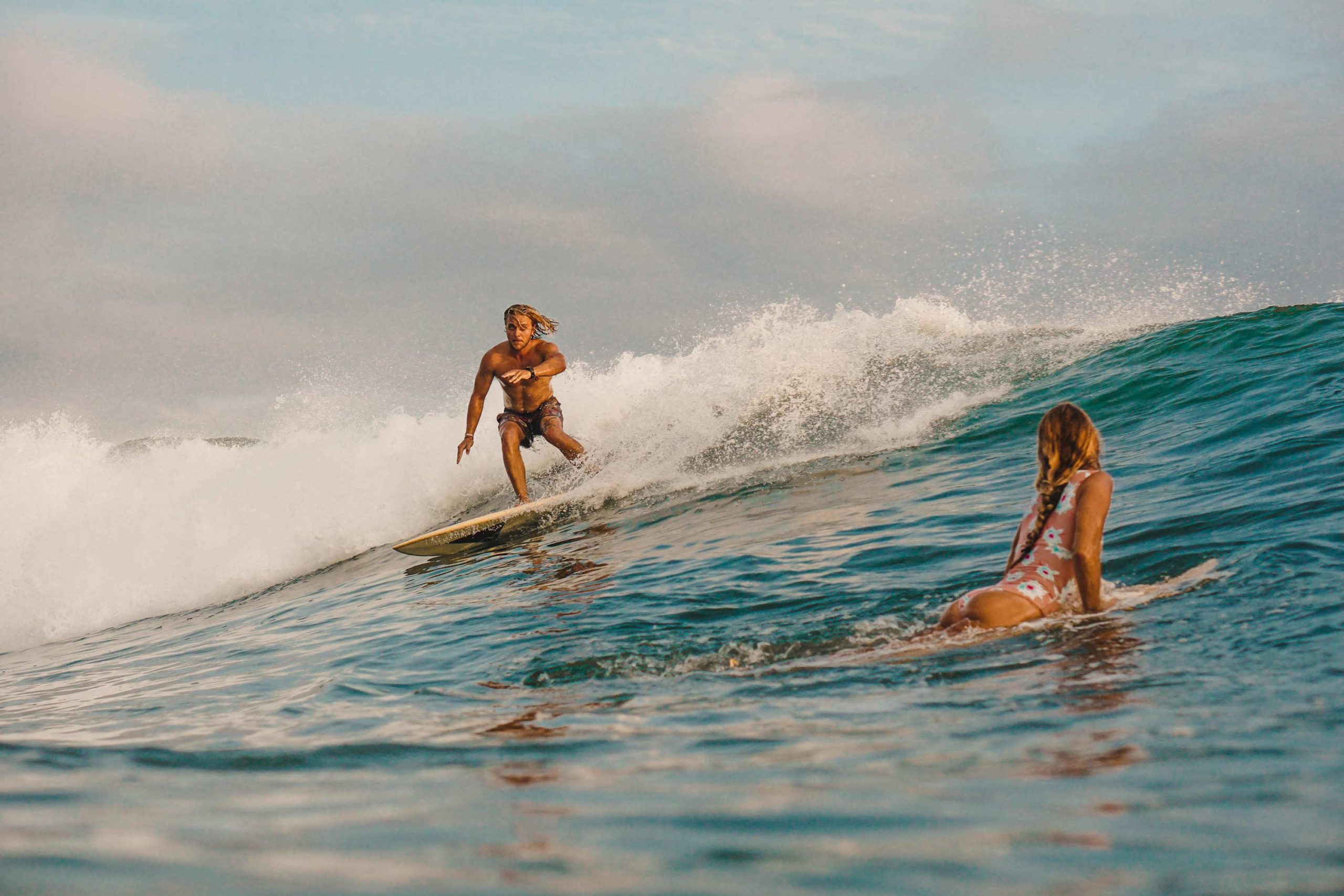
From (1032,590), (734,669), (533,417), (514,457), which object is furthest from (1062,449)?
(533,417)

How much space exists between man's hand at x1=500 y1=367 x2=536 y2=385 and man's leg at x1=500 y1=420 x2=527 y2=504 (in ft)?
1.57

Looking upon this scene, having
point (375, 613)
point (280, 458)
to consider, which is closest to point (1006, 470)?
point (375, 613)

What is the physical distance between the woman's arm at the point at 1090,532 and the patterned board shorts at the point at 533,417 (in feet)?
23.5

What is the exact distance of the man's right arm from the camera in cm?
1112

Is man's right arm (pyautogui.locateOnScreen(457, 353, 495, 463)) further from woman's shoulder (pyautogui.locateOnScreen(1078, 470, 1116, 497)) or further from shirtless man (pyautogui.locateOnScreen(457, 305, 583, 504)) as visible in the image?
woman's shoulder (pyautogui.locateOnScreen(1078, 470, 1116, 497))

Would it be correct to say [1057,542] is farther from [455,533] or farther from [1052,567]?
[455,533]

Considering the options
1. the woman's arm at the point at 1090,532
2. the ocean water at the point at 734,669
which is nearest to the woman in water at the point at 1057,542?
the woman's arm at the point at 1090,532

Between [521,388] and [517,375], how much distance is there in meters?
0.46

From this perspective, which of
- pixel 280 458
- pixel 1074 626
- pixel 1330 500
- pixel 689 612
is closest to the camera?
pixel 1074 626

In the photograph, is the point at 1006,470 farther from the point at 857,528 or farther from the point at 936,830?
the point at 936,830

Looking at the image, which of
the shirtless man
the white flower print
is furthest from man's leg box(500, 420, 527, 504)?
the white flower print

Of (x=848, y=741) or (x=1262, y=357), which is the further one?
(x=1262, y=357)

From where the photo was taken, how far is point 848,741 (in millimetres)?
3195

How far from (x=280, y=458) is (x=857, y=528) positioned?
10359 mm
